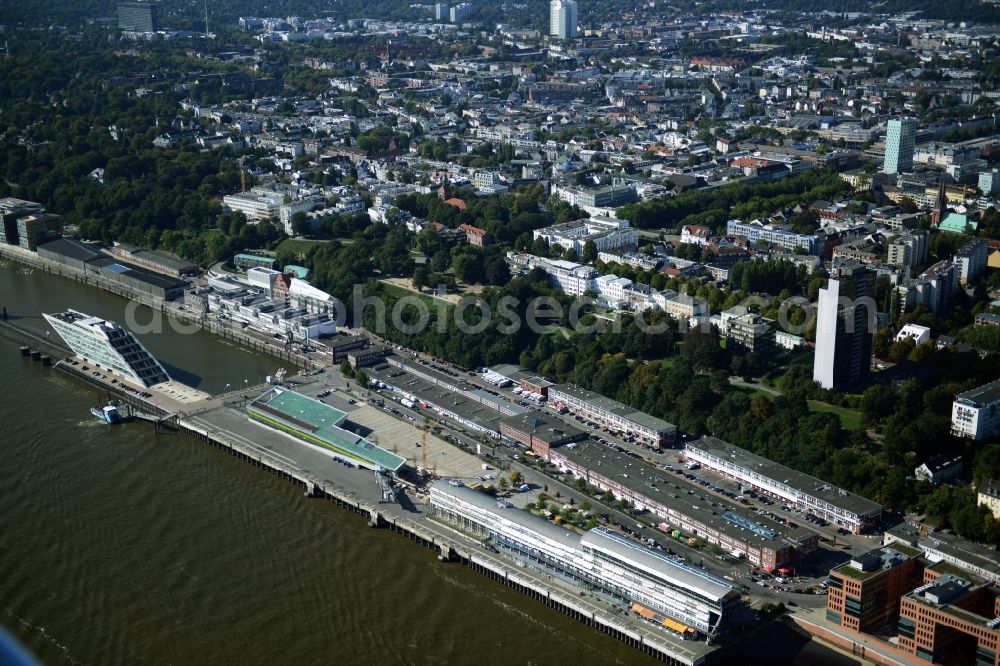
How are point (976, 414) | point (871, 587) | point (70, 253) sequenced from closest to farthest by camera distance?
point (871, 587), point (976, 414), point (70, 253)

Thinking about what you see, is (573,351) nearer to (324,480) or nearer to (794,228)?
(324,480)

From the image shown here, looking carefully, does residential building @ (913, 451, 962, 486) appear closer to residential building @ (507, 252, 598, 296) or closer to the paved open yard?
the paved open yard

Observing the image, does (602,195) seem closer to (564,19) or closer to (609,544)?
(609,544)

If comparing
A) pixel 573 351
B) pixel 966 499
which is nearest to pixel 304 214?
pixel 573 351

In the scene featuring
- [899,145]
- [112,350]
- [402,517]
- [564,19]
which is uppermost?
[564,19]

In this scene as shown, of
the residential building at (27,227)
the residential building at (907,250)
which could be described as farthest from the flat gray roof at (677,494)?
the residential building at (27,227)

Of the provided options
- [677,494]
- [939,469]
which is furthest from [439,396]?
[939,469]

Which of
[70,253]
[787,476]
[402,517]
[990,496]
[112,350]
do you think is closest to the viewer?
[990,496]
